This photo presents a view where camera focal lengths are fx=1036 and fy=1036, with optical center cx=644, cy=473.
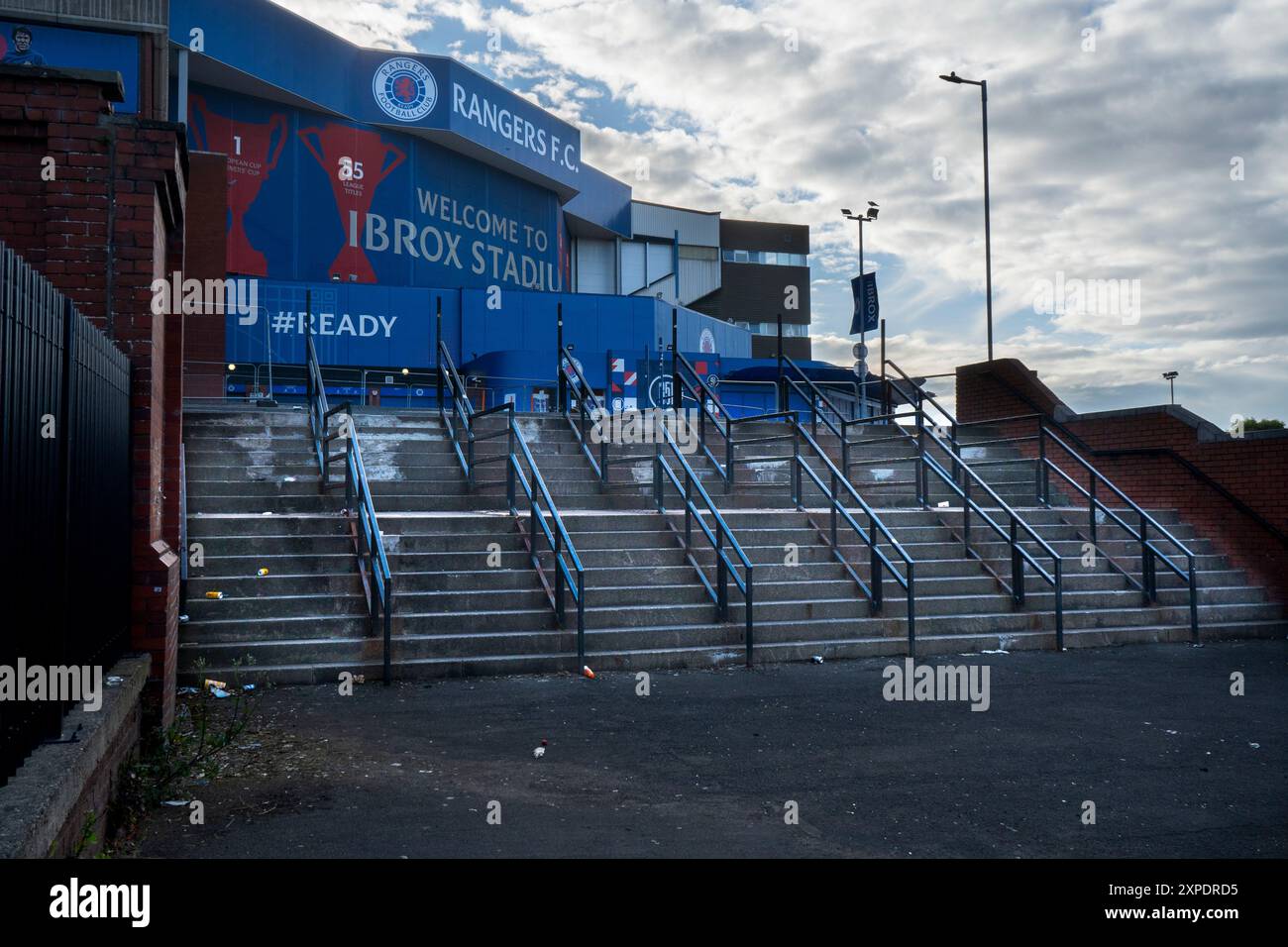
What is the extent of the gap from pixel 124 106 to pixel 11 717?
49.1ft

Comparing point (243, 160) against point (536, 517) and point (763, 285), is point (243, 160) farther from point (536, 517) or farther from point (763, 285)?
point (763, 285)

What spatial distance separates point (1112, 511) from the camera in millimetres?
14148

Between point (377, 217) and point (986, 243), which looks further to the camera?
point (377, 217)

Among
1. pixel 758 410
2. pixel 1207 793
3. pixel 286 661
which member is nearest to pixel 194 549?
pixel 286 661

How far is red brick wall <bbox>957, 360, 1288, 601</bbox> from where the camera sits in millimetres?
13555

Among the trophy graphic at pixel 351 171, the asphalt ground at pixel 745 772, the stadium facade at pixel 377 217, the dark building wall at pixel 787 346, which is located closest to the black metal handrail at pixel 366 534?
the asphalt ground at pixel 745 772

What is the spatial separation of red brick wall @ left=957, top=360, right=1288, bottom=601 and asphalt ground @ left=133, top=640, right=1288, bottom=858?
5.27 meters

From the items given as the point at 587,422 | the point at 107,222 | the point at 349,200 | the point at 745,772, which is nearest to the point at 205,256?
the point at 587,422

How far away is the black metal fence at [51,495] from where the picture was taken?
147 inches

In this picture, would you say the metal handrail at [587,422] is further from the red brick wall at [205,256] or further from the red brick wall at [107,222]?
the red brick wall at [205,256]

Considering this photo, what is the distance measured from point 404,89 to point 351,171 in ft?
11.8

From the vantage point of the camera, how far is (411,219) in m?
33.5
